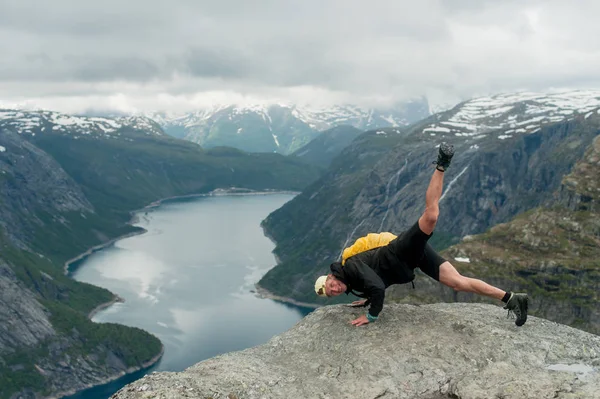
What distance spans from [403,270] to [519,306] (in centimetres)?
346

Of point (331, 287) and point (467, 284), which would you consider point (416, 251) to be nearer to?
point (467, 284)

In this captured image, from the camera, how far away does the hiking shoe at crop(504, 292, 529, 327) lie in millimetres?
16438

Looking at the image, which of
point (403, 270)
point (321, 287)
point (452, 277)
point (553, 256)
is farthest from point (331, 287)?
point (553, 256)

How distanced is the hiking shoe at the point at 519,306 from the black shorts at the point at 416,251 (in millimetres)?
2161

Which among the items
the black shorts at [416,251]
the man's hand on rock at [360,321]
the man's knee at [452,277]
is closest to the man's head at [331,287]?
the man's hand on rock at [360,321]

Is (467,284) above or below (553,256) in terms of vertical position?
above

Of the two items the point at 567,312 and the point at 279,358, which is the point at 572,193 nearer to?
the point at 567,312

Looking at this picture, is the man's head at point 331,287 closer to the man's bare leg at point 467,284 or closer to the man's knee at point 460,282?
the man's bare leg at point 467,284

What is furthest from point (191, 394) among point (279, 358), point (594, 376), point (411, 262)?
point (594, 376)

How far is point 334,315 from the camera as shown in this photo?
1764cm

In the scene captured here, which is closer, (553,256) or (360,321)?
(360,321)

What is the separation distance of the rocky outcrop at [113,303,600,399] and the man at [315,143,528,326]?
2.54 ft

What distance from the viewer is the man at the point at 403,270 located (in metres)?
15.8

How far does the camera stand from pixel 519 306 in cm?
1650
